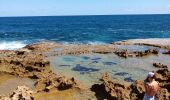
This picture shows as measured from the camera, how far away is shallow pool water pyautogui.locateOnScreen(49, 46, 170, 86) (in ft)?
95.8

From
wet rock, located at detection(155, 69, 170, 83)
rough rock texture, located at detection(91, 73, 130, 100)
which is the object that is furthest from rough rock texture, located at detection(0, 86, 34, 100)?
wet rock, located at detection(155, 69, 170, 83)

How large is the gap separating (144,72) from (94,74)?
4742mm

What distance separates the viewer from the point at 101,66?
3388cm

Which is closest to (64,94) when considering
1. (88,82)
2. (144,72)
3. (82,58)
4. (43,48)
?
(88,82)

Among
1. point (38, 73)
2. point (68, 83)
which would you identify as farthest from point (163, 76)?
point (38, 73)

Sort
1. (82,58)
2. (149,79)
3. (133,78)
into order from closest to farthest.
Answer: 1. (149,79)
2. (133,78)
3. (82,58)

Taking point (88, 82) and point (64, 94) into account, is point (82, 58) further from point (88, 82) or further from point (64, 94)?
point (64, 94)

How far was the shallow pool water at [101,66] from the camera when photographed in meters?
29.2

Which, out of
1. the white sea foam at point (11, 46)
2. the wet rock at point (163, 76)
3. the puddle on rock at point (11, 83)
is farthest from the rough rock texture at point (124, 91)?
the white sea foam at point (11, 46)

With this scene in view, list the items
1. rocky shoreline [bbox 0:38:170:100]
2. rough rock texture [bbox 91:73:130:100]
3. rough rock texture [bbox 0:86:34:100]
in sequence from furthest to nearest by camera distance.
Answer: rocky shoreline [bbox 0:38:170:100] < rough rock texture [bbox 91:73:130:100] < rough rock texture [bbox 0:86:34:100]

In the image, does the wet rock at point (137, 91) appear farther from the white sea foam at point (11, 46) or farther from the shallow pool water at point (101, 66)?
the white sea foam at point (11, 46)

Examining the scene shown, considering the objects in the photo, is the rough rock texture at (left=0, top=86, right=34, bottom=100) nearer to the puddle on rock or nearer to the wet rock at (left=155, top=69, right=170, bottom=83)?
the puddle on rock

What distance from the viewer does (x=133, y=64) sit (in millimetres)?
35281

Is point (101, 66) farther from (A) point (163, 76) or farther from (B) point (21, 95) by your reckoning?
(B) point (21, 95)
